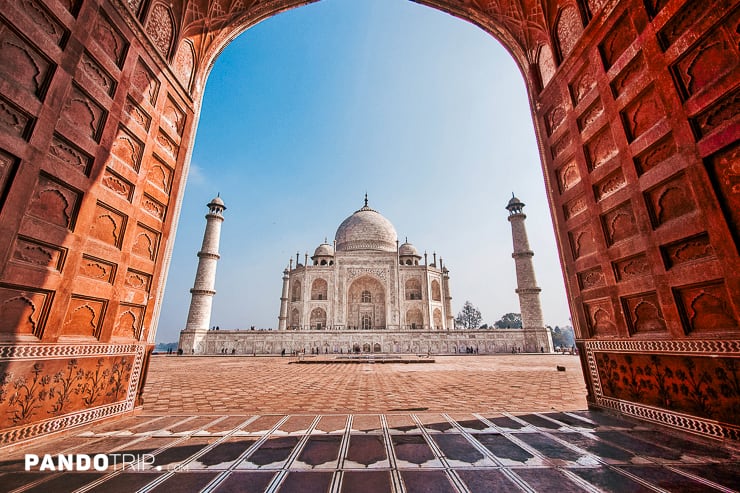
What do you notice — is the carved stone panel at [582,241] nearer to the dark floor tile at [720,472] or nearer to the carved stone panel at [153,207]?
the dark floor tile at [720,472]

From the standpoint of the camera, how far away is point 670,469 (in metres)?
2.00

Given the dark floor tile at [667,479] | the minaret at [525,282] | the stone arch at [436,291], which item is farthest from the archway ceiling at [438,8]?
the stone arch at [436,291]

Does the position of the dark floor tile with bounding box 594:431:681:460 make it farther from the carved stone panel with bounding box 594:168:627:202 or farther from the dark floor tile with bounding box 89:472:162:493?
the dark floor tile with bounding box 89:472:162:493

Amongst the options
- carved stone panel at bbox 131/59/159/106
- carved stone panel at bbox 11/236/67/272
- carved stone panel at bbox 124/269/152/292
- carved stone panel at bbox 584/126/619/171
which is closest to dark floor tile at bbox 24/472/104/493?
carved stone panel at bbox 11/236/67/272

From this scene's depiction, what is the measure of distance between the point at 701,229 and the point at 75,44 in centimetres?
638

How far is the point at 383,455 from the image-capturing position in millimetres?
2211

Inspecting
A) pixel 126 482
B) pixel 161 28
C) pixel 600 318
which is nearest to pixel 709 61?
pixel 600 318

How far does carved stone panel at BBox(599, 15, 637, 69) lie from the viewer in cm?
340

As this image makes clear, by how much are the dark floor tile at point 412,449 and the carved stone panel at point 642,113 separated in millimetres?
3906

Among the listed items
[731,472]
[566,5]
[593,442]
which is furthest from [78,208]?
[566,5]

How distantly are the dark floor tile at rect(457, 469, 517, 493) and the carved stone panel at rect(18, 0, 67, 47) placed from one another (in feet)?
17.1

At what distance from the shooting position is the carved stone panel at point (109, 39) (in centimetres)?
339

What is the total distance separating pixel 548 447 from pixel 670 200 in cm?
269

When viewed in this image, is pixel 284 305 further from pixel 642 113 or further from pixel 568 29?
pixel 642 113
